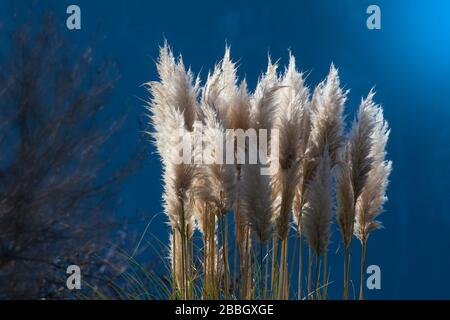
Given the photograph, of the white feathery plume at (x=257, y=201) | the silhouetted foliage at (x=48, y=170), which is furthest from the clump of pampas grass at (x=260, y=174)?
the silhouetted foliage at (x=48, y=170)

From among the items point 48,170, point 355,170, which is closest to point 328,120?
point 355,170

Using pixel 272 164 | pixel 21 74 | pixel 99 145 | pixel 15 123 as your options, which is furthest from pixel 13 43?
pixel 272 164

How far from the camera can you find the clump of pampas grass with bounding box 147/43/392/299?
2455mm

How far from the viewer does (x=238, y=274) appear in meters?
2.81

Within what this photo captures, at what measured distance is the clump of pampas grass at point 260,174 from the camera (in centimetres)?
246

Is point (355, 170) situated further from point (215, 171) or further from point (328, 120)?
point (215, 171)

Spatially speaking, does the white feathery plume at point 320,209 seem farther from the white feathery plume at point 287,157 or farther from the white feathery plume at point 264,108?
the white feathery plume at point 264,108

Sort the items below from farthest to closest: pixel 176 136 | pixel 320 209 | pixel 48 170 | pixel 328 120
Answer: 1. pixel 48 170
2. pixel 328 120
3. pixel 320 209
4. pixel 176 136

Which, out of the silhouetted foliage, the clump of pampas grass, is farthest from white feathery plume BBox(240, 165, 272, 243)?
the silhouetted foliage

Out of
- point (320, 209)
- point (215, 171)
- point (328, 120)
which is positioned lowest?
point (320, 209)

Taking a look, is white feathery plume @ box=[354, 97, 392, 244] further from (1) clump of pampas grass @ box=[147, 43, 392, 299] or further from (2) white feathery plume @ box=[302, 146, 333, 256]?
(2) white feathery plume @ box=[302, 146, 333, 256]

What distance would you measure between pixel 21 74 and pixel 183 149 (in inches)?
111

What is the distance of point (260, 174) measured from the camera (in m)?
2.41
